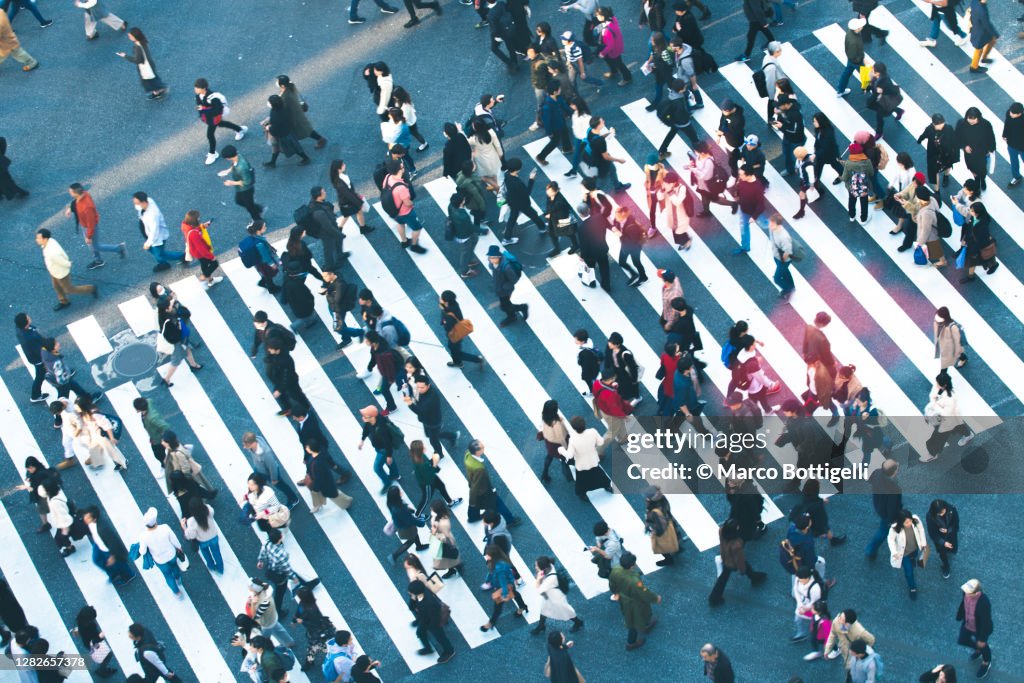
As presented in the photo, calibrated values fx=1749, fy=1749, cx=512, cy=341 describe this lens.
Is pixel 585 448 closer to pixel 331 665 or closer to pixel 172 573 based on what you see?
pixel 331 665

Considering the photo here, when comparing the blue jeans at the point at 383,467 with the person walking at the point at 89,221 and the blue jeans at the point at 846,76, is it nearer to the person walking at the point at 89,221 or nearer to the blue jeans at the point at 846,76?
the person walking at the point at 89,221

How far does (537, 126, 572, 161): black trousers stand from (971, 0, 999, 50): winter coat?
709cm

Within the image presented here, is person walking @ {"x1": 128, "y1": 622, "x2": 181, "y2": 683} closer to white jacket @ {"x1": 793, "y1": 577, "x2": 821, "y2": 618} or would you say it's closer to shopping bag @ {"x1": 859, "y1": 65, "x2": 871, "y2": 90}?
white jacket @ {"x1": 793, "y1": 577, "x2": 821, "y2": 618}

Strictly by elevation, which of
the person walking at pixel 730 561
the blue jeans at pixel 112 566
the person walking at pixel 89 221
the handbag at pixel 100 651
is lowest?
the person walking at pixel 730 561

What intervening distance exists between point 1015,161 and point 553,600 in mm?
11074

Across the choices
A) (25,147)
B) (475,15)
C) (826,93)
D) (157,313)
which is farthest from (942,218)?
(25,147)

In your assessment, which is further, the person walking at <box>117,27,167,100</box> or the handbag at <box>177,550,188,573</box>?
the person walking at <box>117,27,167,100</box>

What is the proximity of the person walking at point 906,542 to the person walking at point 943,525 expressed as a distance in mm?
158

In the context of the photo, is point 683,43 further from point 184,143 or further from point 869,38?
point 184,143

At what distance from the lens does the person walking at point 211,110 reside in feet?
99.6

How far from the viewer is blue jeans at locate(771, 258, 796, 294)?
88.5ft

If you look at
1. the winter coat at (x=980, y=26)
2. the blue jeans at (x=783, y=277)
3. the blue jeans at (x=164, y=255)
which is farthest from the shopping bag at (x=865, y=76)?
the blue jeans at (x=164, y=255)

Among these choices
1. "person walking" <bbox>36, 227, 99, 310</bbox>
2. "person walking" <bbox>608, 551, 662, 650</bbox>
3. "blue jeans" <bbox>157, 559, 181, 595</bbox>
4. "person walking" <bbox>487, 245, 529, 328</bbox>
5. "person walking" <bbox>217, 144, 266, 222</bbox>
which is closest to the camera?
"person walking" <bbox>608, 551, 662, 650</bbox>

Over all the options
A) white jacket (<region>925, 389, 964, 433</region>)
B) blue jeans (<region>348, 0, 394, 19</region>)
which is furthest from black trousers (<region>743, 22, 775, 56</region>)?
white jacket (<region>925, 389, 964, 433</region>)
